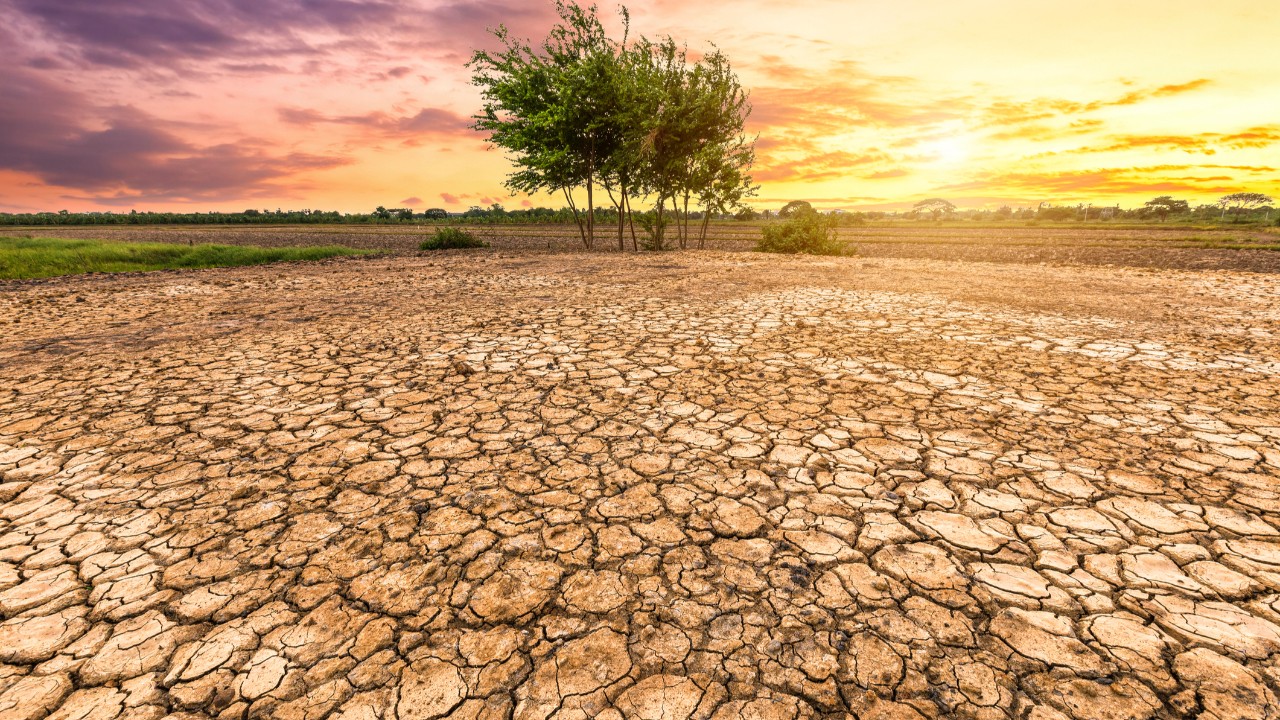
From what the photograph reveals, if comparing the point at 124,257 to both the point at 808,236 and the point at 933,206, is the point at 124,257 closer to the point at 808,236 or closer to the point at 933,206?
the point at 808,236

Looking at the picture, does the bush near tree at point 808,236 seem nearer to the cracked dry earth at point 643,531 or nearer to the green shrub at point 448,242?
the green shrub at point 448,242

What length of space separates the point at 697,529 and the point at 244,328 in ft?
24.0

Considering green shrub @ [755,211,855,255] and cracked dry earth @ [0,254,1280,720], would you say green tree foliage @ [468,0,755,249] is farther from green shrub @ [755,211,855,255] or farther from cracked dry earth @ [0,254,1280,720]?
cracked dry earth @ [0,254,1280,720]

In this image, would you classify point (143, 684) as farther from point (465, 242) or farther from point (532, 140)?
point (465, 242)

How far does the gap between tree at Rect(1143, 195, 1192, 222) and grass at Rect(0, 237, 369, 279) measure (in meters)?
90.1

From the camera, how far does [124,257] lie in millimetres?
Answer: 16906

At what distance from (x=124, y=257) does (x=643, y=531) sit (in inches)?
878

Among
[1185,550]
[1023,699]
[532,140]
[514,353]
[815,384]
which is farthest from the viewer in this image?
[532,140]

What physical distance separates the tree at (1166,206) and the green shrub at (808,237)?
74580 millimetres

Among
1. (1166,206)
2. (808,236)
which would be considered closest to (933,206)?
(1166,206)

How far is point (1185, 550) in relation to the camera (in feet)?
8.05

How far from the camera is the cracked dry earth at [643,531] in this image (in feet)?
5.96

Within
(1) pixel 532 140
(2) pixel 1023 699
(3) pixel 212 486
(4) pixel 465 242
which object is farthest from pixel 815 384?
(4) pixel 465 242

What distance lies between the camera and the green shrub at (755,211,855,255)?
19.2 metres
